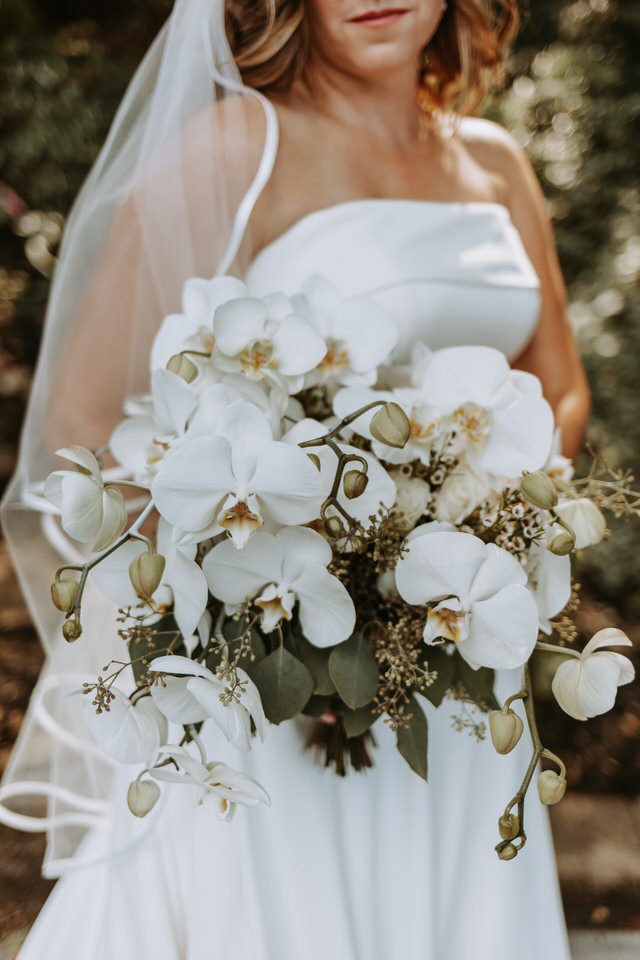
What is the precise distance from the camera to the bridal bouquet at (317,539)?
2.48 feet

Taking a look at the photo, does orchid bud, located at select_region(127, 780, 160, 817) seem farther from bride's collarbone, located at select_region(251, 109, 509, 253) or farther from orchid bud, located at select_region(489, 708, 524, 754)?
bride's collarbone, located at select_region(251, 109, 509, 253)

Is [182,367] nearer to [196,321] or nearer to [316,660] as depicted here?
[196,321]

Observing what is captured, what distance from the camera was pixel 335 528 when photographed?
0.82m

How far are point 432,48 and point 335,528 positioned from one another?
1.23 m

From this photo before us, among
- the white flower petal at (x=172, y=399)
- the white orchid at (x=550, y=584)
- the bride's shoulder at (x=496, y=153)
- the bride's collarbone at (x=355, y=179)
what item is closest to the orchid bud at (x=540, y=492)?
the white orchid at (x=550, y=584)

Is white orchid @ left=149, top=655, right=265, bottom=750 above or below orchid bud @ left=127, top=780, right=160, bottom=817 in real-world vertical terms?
above

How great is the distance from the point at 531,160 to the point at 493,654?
3.32m

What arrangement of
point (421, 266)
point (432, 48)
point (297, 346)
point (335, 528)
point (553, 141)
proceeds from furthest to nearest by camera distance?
1. point (553, 141)
2. point (432, 48)
3. point (421, 266)
4. point (297, 346)
5. point (335, 528)

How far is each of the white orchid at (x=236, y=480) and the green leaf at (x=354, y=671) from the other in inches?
7.7

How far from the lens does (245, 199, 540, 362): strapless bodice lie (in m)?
1.38

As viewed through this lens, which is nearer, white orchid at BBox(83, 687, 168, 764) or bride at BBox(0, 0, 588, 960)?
white orchid at BBox(83, 687, 168, 764)

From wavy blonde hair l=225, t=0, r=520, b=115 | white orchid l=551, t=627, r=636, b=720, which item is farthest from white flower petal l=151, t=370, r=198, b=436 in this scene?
wavy blonde hair l=225, t=0, r=520, b=115

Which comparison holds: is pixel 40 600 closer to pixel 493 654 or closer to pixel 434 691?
pixel 434 691

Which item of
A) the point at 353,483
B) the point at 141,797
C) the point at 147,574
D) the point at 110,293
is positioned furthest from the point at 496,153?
the point at 141,797
